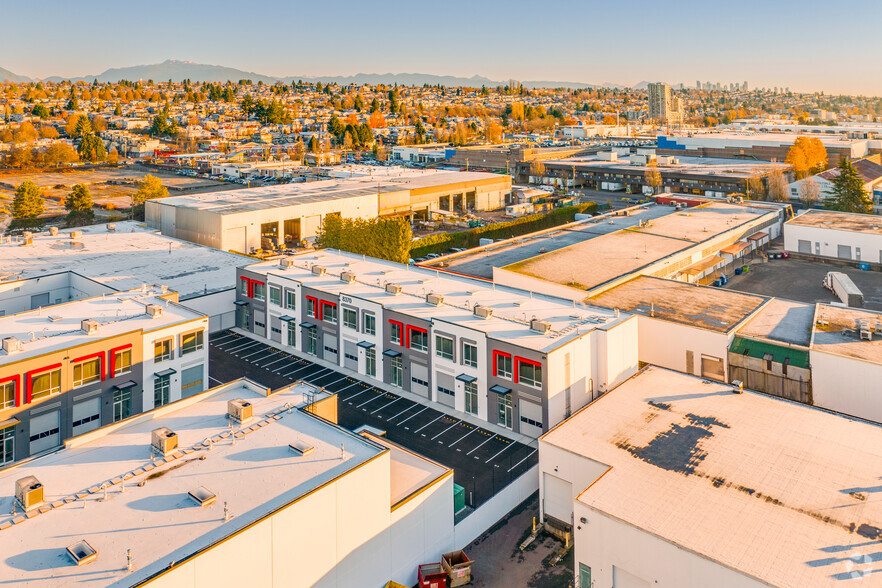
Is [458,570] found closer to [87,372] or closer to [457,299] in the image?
[457,299]

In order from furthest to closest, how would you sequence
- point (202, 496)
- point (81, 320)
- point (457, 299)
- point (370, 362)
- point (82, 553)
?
1. point (370, 362)
2. point (457, 299)
3. point (81, 320)
4. point (202, 496)
5. point (82, 553)

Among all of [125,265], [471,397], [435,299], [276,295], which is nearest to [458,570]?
[471,397]

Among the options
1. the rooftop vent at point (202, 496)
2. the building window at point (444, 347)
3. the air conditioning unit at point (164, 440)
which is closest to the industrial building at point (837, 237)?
the building window at point (444, 347)

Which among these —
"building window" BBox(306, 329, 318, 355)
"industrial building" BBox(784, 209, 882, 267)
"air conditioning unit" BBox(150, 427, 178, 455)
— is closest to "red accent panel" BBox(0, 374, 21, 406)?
"air conditioning unit" BBox(150, 427, 178, 455)

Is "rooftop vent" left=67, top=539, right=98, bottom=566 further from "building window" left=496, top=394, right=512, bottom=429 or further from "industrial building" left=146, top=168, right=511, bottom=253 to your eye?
"industrial building" left=146, top=168, right=511, bottom=253

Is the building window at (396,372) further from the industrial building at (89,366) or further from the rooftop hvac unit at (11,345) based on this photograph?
the rooftop hvac unit at (11,345)
